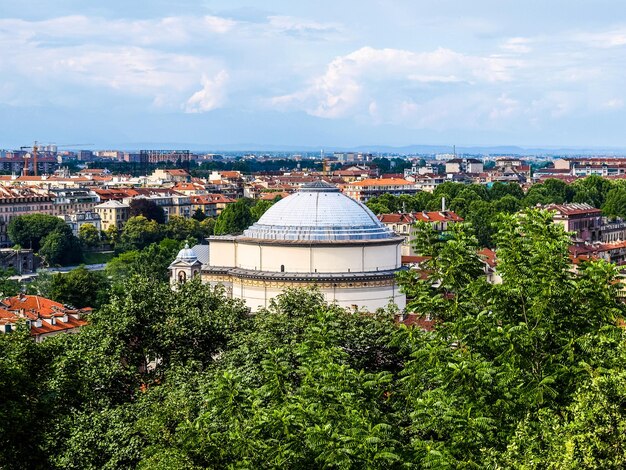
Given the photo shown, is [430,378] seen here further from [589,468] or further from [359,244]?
[359,244]

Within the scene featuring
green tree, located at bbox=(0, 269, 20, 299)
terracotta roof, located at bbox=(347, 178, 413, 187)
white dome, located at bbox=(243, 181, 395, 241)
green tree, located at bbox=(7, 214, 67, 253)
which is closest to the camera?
white dome, located at bbox=(243, 181, 395, 241)

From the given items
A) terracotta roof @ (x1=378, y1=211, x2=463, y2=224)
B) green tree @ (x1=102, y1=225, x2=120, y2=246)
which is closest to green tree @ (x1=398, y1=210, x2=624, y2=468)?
terracotta roof @ (x1=378, y1=211, x2=463, y2=224)

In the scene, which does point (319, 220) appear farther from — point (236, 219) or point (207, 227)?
point (207, 227)

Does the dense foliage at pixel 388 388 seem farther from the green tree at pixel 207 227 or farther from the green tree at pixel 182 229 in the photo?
the green tree at pixel 207 227

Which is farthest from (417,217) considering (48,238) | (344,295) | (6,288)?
(344,295)

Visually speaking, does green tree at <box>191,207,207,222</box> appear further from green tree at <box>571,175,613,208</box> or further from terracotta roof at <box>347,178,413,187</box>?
green tree at <box>571,175,613,208</box>

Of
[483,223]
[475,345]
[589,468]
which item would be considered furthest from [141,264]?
[589,468]

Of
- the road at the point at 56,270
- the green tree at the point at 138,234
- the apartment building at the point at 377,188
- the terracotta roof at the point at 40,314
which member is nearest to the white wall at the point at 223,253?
the terracotta roof at the point at 40,314
